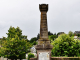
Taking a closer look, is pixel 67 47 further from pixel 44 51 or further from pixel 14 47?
pixel 14 47

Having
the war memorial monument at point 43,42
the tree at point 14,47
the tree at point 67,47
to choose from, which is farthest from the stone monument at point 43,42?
the tree at point 14,47

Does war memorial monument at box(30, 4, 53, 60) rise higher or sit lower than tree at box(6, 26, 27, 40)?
lower

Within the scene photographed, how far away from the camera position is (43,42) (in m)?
10.2

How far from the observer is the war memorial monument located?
9.98m

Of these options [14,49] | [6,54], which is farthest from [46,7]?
[6,54]

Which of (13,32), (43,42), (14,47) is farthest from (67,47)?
(13,32)

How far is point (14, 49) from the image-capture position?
77.8 ft

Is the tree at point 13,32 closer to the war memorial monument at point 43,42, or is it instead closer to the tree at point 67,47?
the tree at point 67,47

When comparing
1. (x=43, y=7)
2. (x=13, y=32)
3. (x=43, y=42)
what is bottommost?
(x=43, y=42)

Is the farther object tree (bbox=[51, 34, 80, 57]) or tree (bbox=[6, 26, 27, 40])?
tree (bbox=[6, 26, 27, 40])

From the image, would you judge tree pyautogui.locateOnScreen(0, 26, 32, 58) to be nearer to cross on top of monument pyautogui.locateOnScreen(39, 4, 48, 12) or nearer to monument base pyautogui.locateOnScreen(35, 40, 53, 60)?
monument base pyautogui.locateOnScreen(35, 40, 53, 60)

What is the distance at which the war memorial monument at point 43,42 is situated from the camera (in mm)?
9984

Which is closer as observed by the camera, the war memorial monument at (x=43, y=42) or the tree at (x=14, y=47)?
the war memorial monument at (x=43, y=42)

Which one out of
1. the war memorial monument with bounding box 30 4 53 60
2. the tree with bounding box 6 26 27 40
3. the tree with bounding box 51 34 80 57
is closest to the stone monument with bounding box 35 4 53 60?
the war memorial monument with bounding box 30 4 53 60
